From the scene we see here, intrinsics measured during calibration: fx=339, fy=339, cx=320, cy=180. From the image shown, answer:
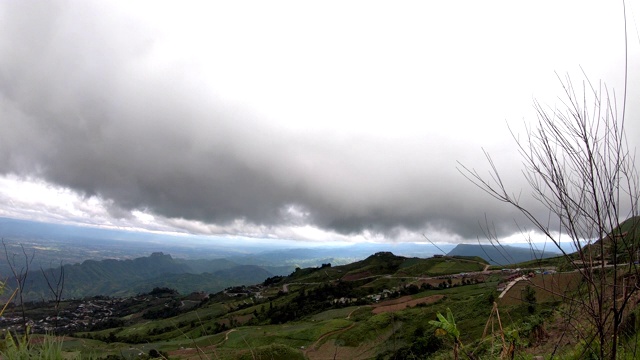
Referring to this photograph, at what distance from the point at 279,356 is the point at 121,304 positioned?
175091mm

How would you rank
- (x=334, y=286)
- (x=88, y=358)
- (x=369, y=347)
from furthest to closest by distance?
1. (x=334, y=286)
2. (x=369, y=347)
3. (x=88, y=358)

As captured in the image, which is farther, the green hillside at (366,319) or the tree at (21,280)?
the green hillside at (366,319)

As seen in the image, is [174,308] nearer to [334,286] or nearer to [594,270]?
[334,286]

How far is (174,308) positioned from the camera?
444 ft

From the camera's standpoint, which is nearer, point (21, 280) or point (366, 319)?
point (21, 280)

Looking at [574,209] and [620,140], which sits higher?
[620,140]

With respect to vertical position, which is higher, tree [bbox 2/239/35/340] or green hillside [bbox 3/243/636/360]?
tree [bbox 2/239/35/340]

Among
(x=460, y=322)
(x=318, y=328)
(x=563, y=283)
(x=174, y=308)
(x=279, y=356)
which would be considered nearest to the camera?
(x=563, y=283)

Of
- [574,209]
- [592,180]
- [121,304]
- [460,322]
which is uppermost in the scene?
[592,180]

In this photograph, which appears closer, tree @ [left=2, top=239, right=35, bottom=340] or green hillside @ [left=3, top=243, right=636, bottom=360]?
tree @ [left=2, top=239, right=35, bottom=340]

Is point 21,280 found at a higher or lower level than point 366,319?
higher

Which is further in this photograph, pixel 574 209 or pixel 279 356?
pixel 279 356

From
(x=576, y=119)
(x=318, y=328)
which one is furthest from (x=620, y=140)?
(x=318, y=328)

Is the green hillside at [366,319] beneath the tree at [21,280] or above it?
beneath
